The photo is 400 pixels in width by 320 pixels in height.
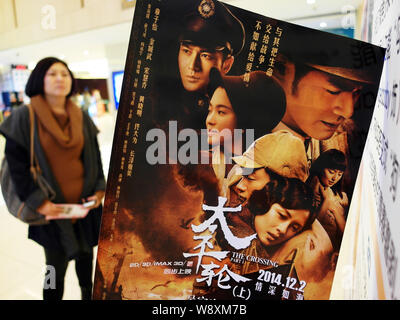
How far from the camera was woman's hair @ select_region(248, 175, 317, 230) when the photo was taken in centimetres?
43

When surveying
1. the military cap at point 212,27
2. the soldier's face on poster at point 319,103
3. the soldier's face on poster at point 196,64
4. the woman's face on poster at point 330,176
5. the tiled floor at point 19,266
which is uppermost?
the military cap at point 212,27

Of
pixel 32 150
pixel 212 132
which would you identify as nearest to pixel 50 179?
pixel 32 150

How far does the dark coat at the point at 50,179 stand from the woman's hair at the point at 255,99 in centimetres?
36

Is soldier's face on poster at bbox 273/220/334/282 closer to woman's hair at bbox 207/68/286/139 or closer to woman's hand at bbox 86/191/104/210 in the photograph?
woman's hair at bbox 207/68/286/139

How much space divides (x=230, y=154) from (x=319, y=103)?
0.15m

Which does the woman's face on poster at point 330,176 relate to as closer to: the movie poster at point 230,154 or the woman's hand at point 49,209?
the movie poster at point 230,154

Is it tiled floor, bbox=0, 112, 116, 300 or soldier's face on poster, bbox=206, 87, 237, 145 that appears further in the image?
tiled floor, bbox=0, 112, 116, 300

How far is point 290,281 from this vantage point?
0.47m

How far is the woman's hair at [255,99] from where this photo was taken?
390 millimetres

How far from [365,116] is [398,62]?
0.29 ft

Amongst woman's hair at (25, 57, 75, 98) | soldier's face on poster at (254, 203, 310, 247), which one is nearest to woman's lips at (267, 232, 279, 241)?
soldier's face on poster at (254, 203, 310, 247)

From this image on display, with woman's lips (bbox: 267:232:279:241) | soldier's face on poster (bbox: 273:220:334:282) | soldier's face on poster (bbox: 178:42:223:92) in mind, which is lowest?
soldier's face on poster (bbox: 273:220:334:282)

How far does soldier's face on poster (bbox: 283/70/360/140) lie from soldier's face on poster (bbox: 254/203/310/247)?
0.13 metres
